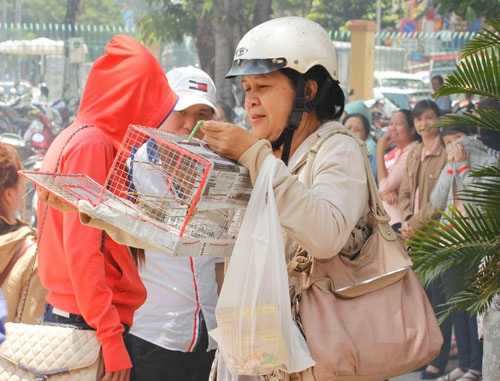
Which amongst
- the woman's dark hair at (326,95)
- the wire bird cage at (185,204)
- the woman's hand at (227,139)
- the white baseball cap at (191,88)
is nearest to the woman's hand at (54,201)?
the wire bird cage at (185,204)

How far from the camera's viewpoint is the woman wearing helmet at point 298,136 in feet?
7.23

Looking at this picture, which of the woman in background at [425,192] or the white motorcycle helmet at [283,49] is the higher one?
the white motorcycle helmet at [283,49]

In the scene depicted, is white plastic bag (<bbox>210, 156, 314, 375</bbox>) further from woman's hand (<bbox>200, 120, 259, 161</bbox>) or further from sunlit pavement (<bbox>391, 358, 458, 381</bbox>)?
sunlit pavement (<bbox>391, 358, 458, 381</bbox>)

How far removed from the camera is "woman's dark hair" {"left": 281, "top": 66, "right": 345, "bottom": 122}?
8.34 feet

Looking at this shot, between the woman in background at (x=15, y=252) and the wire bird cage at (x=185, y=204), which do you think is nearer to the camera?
the wire bird cage at (x=185, y=204)

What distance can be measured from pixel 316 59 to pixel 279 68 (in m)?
0.13

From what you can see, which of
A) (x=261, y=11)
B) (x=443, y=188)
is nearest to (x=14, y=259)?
(x=443, y=188)

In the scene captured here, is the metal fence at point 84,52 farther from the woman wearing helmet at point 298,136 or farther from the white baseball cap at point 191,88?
the woman wearing helmet at point 298,136

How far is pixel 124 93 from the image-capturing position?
3074 mm

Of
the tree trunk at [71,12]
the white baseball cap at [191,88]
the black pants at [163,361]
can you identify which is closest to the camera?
the black pants at [163,361]

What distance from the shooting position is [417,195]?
6.95 meters

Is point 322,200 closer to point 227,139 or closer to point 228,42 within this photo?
point 227,139

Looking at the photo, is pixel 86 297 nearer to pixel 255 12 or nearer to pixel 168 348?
pixel 168 348

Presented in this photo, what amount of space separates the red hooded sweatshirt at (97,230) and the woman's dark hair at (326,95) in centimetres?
75
